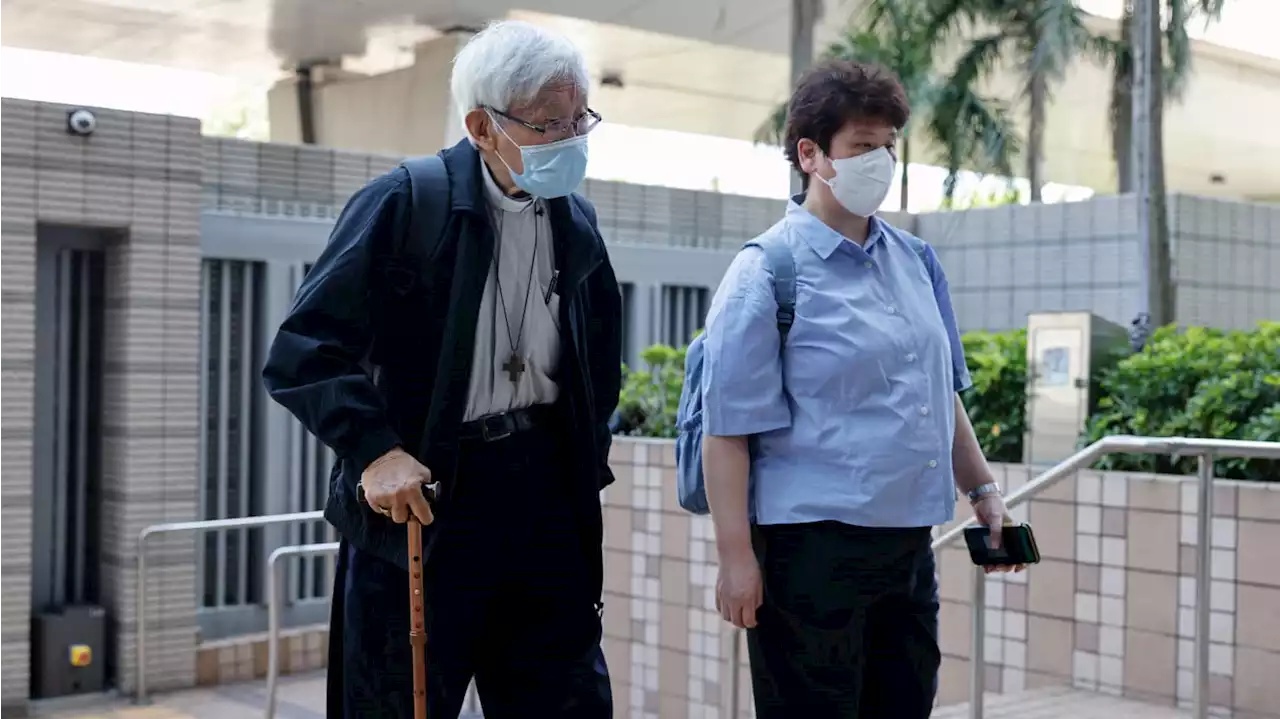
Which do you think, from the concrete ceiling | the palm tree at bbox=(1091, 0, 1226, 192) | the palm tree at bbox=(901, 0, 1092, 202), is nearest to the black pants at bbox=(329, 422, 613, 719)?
the palm tree at bbox=(1091, 0, 1226, 192)

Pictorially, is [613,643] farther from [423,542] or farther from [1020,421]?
[423,542]

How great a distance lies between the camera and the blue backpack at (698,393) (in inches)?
95.9

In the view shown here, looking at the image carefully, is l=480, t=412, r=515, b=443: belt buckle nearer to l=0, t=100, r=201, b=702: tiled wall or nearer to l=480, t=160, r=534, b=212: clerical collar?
l=480, t=160, r=534, b=212: clerical collar

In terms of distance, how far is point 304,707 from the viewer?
684 centimetres

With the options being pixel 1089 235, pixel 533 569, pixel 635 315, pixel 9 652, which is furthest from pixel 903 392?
pixel 1089 235

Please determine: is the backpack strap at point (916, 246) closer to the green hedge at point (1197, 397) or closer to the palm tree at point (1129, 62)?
the green hedge at point (1197, 397)

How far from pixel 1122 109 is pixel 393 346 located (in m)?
14.0

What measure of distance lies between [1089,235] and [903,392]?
9.00m

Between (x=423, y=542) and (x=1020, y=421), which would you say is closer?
(x=423, y=542)

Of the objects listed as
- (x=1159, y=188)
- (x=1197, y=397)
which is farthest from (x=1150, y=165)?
(x=1197, y=397)

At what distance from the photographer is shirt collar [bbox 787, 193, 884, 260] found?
2.48 meters

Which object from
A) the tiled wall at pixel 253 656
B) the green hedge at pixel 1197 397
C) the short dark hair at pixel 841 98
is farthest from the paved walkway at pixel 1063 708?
the tiled wall at pixel 253 656

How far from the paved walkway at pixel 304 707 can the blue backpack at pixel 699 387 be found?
1978 millimetres

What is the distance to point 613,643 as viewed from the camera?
683 cm
